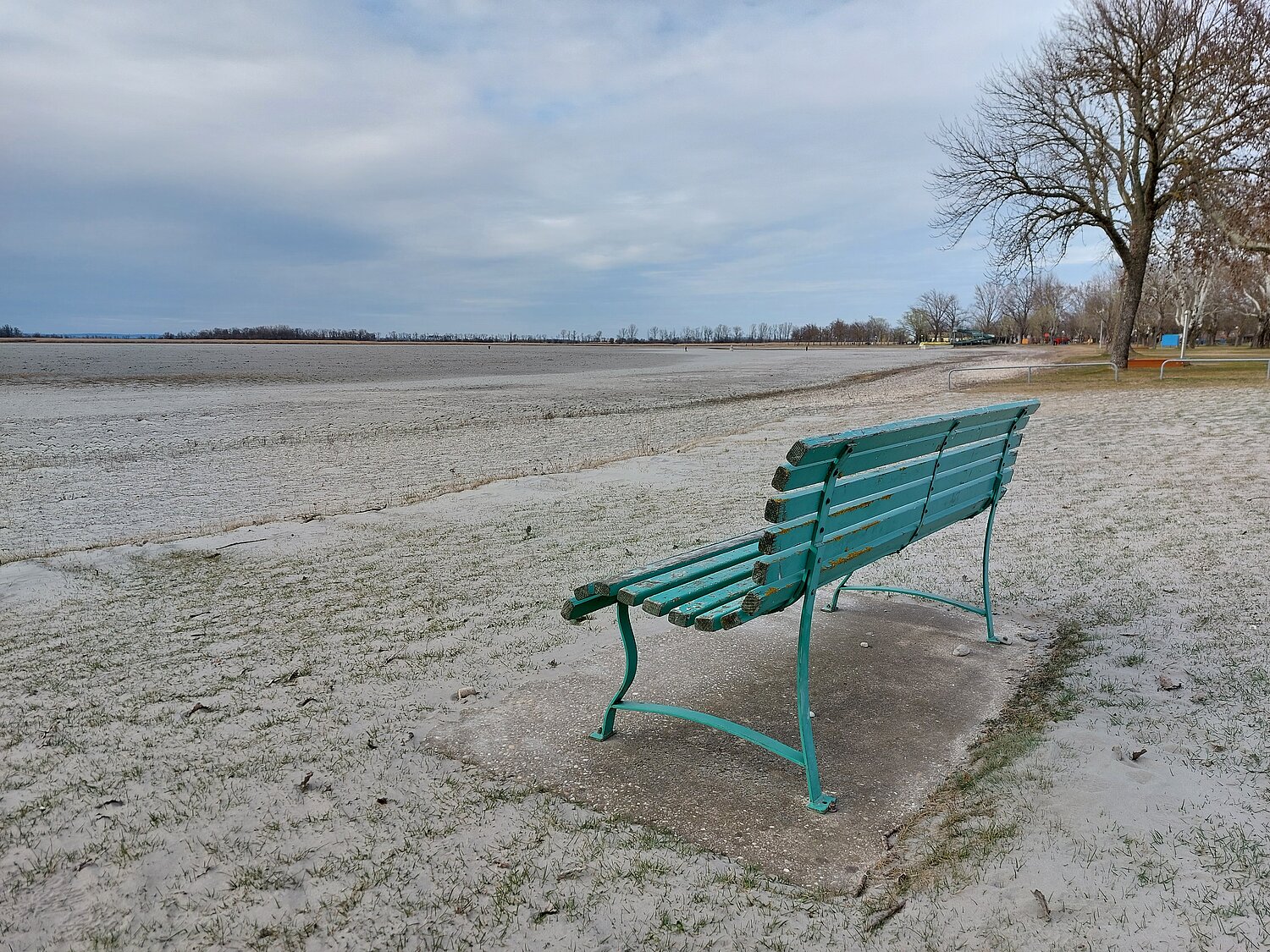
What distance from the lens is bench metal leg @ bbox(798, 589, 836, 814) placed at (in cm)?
280

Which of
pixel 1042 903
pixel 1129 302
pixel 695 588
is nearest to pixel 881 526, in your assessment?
pixel 695 588

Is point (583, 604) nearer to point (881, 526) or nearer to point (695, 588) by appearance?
point (695, 588)

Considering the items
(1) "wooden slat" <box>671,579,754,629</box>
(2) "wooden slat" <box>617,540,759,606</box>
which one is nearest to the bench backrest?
(1) "wooden slat" <box>671,579,754,629</box>

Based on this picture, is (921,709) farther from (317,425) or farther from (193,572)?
(317,425)

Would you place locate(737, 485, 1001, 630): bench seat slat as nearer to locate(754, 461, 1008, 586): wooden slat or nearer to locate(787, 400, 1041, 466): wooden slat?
locate(754, 461, 1008, 586): wooden slat

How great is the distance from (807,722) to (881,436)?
1.04 metres

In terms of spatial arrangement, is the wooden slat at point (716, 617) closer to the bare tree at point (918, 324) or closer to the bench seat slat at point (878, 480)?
the bench seat slat at point (878, 480)

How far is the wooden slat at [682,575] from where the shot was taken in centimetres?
308

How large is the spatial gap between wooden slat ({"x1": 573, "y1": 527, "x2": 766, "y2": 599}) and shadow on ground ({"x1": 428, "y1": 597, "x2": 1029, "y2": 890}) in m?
0.65

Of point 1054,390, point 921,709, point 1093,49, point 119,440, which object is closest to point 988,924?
point 921,709

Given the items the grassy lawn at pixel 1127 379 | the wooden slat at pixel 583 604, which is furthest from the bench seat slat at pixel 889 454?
the grassy lawn at pixel 1127 379

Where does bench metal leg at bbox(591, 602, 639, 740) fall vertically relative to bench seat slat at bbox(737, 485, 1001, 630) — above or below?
below

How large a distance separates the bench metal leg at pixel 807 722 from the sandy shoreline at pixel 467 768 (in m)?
0.46

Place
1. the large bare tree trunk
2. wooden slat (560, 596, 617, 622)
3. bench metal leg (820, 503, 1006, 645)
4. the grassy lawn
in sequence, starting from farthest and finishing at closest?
the large bare tree trunk < the grassy lawn < bench metal leg (820, 503, 1006, 645) < wooden slat (560, 596, 617, 622)
